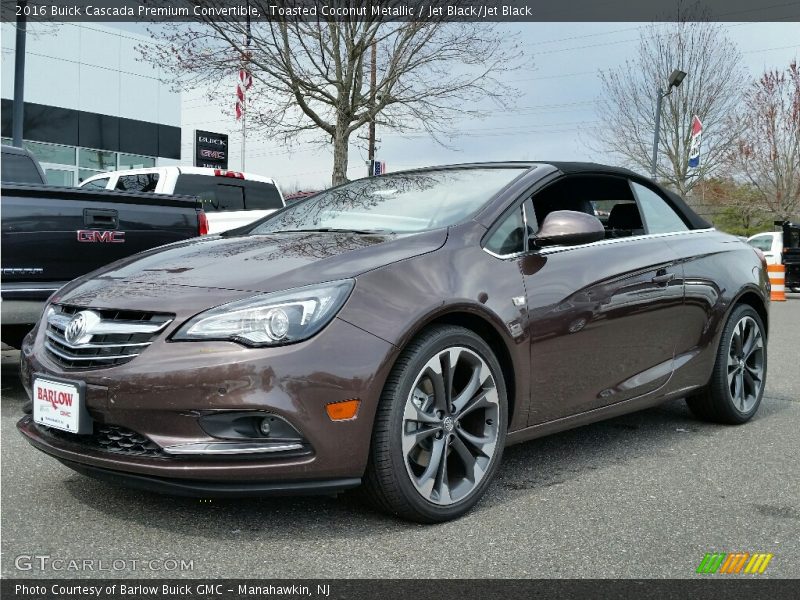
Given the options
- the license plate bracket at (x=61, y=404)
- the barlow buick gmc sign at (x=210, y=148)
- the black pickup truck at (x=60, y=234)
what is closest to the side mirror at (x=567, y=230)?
the license plate bracket at (x=61, y=404)

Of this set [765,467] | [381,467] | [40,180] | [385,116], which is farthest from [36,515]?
[385,116]

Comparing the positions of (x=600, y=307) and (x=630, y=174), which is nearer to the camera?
(x=600, y=307)

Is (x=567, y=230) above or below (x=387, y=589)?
above

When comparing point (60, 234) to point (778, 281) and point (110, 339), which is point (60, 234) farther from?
point (778, 281)

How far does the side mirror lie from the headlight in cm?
116

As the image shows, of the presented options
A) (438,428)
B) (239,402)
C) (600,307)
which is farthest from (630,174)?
(239,402)

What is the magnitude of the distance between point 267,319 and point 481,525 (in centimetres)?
113

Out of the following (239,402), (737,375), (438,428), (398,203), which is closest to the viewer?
(239,402)

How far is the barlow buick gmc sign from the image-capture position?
18.8 metres

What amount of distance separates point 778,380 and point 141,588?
5656mm

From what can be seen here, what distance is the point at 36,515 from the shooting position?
3.14 meters

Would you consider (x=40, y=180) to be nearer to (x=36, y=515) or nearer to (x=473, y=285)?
(x=36, y=515)

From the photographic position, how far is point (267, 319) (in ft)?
9.23

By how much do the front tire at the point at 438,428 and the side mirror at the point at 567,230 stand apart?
→ 2.10 ft
